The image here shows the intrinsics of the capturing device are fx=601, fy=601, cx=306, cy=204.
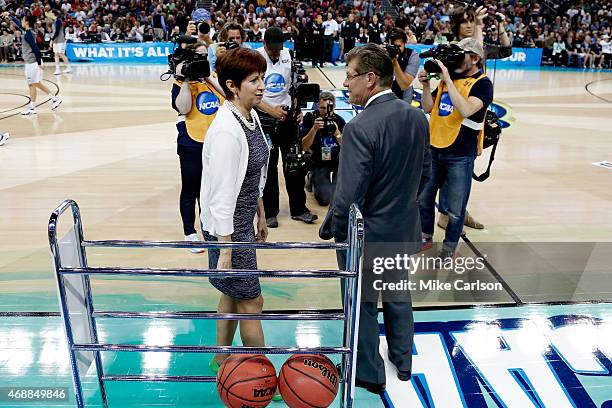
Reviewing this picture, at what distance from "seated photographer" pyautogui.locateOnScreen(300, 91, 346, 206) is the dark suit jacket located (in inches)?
82.0

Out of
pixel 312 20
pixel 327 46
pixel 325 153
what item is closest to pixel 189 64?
pixel 325 153

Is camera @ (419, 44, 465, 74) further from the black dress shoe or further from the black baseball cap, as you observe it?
the black dress shoe

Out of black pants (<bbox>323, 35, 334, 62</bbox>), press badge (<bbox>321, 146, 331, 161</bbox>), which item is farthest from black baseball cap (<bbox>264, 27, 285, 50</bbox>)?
black pants (<bbox>323, 35, 334, 62</bbox>)

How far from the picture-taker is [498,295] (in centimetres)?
451

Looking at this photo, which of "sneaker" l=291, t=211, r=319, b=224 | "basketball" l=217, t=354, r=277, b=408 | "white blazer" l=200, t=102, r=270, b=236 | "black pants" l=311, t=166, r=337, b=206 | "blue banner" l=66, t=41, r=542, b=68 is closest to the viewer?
"basketball" l=217, t=354, r=277, b=408

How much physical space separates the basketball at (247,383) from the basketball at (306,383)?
7 cm

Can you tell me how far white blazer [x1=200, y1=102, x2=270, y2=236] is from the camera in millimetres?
2828

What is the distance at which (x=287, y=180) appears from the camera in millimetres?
6000

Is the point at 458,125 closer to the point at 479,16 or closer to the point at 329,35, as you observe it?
the point at 479,16

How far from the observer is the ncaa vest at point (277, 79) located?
5.57 meters

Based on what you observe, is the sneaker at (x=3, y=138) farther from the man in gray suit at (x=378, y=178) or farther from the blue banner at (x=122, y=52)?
the blue banner at (x=122, y=52)

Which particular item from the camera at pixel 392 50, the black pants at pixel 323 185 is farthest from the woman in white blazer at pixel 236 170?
the black pants at pixel 323 185

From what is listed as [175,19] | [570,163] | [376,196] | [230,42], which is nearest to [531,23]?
[175,19]

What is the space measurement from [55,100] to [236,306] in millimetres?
9850
